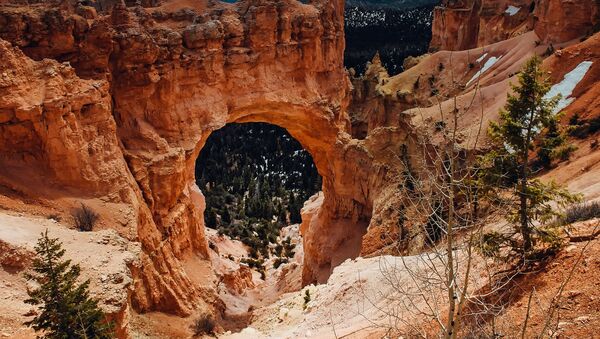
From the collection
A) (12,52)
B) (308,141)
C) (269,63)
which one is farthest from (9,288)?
(308,141)

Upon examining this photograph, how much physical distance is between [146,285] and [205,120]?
31.0 feet

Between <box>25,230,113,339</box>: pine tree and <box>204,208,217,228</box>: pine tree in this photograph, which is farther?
<box>204,208,217,228</box>: pine tree

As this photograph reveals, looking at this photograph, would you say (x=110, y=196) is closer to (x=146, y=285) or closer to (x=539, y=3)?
(x=146, y=285)

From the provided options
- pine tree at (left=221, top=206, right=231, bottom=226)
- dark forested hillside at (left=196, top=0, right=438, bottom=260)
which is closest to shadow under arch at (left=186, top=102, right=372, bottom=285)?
dark forested hillside at (left=196, top=0, right=438, bottom=260)

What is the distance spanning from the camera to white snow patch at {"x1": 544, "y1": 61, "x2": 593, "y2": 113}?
2403cm

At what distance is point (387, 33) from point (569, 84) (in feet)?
299

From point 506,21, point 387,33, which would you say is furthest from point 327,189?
point 387,33

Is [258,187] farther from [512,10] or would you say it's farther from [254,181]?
[512,10]

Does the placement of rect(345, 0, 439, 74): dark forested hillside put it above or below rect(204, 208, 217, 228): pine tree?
above

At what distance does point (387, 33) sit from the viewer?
111750mm

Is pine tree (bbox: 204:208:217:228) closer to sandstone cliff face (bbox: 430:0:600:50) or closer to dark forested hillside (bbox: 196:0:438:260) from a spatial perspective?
dark forested hillside (bbox: 196:0:438:260)

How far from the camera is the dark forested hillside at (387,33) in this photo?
9944 centimetres

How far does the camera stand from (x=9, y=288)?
39.1ft

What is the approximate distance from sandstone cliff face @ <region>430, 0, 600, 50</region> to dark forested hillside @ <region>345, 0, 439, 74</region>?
19936 millimetres
